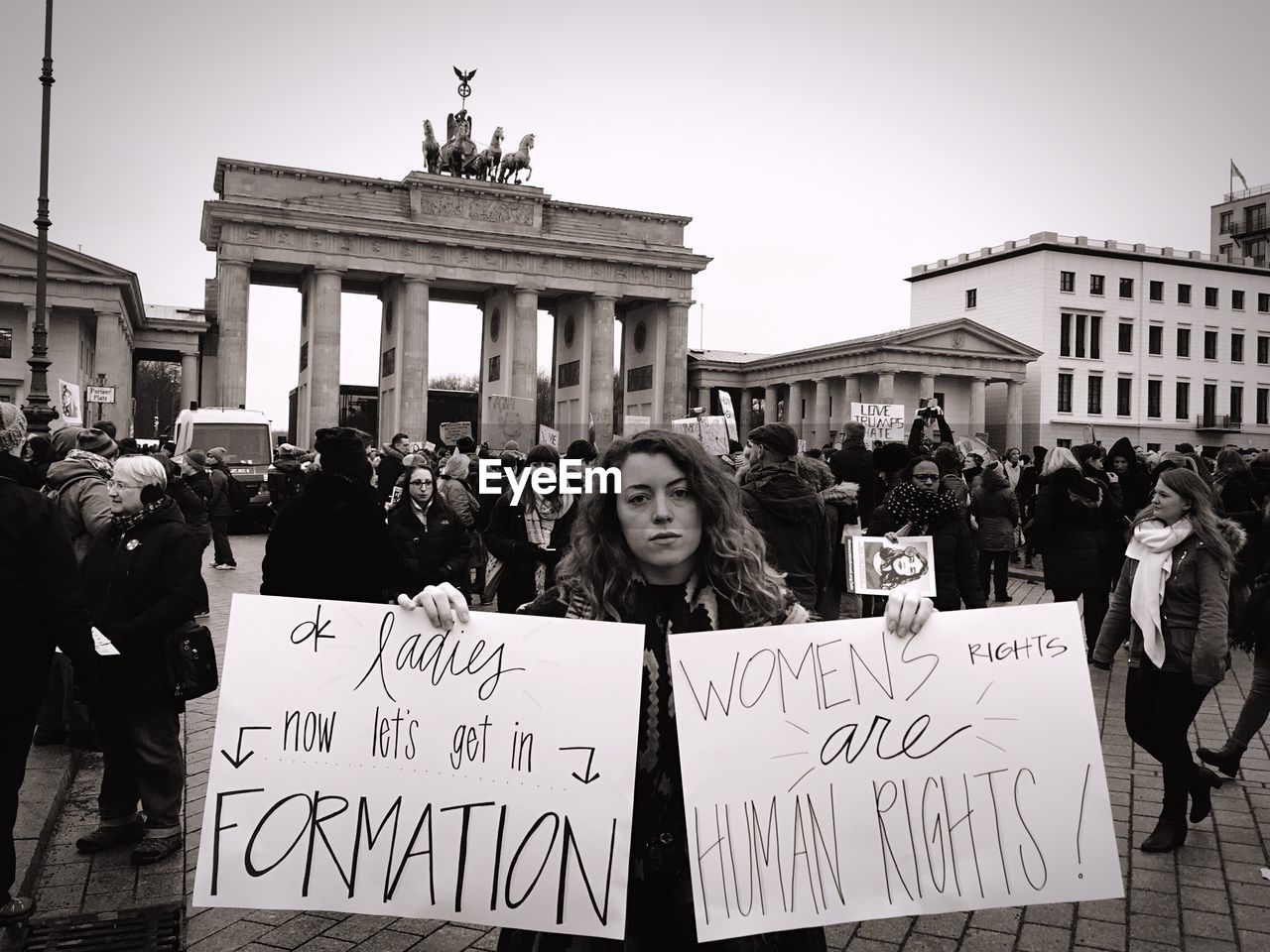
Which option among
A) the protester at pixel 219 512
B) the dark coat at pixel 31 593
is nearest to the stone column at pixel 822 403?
the protester at pixel 219 512

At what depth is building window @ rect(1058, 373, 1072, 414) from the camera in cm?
6644

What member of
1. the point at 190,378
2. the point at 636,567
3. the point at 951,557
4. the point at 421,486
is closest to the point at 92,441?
the point at 421,486

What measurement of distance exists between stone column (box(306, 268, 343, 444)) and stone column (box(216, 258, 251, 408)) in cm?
342

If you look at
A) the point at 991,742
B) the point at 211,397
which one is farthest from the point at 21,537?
the point at 211,397

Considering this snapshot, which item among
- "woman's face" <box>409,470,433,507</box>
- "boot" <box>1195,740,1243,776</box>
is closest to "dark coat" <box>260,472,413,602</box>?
"woman's face" <box>409,470,433,507</box>

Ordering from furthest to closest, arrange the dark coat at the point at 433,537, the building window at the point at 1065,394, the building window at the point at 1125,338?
the building window at the point at 1125,338
the building window at the point at 1065,394
the dark coat at the point at 433,537

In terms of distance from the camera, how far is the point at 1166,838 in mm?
4906

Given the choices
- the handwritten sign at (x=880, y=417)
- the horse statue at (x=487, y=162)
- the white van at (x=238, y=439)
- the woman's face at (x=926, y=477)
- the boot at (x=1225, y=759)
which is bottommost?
the boot at (x=1225, y=759)

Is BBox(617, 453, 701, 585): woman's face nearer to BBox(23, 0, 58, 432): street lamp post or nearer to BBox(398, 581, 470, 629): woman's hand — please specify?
BBox(398, 581, 470, 629): woman's hand

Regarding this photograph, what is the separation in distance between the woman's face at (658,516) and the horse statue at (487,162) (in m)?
59.2

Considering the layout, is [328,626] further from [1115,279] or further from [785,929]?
[1115,279]

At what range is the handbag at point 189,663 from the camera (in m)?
4.80

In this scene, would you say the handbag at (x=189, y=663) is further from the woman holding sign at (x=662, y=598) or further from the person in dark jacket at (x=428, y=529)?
the person in dark jacket at (x=428, y=529)

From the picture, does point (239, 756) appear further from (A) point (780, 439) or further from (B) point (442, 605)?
(A) point (780, 439)
